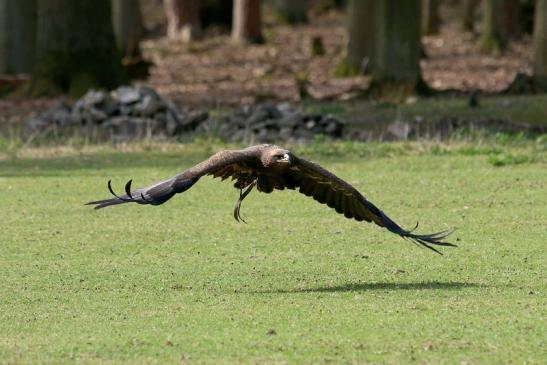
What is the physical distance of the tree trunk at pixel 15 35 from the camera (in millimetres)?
29078

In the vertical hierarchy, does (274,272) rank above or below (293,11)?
below

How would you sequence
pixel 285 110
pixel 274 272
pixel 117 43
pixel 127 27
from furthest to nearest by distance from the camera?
pixel 127 27
pixel 117 43
pixel 285 110
pixel 274 272

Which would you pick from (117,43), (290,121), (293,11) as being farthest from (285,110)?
(293,11)

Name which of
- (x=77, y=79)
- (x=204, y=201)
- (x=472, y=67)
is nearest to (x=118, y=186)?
(x=204, y=201)

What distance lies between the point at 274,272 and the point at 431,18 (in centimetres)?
3563

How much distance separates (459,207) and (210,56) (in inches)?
1032

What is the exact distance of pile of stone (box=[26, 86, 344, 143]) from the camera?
19875 millimetres

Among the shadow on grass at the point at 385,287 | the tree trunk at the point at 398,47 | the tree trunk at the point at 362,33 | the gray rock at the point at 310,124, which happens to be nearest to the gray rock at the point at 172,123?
the gray rock at the point at 310,124

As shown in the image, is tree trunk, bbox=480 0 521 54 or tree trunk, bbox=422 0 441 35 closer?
tree trunk, bbox=480 0 521 54

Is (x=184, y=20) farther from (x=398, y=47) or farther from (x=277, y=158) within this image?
(x=277, y=158)

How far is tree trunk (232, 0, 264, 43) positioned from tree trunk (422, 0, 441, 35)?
18.6ft

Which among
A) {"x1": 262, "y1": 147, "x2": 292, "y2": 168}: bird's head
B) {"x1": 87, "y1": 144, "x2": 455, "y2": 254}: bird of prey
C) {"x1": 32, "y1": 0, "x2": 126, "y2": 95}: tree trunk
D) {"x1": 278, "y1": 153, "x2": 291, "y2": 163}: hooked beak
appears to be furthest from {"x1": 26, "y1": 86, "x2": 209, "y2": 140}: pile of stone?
{"x1": 278, "y1": 153, "x2": 291, "y2": 163}: hooked beak

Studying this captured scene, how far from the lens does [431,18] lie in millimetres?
45688

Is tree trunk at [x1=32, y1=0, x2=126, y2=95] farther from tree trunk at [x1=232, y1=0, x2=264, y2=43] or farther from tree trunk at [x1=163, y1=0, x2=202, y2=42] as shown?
tree trunk at [x1=163, y1=0, x2=202, y2=42]
